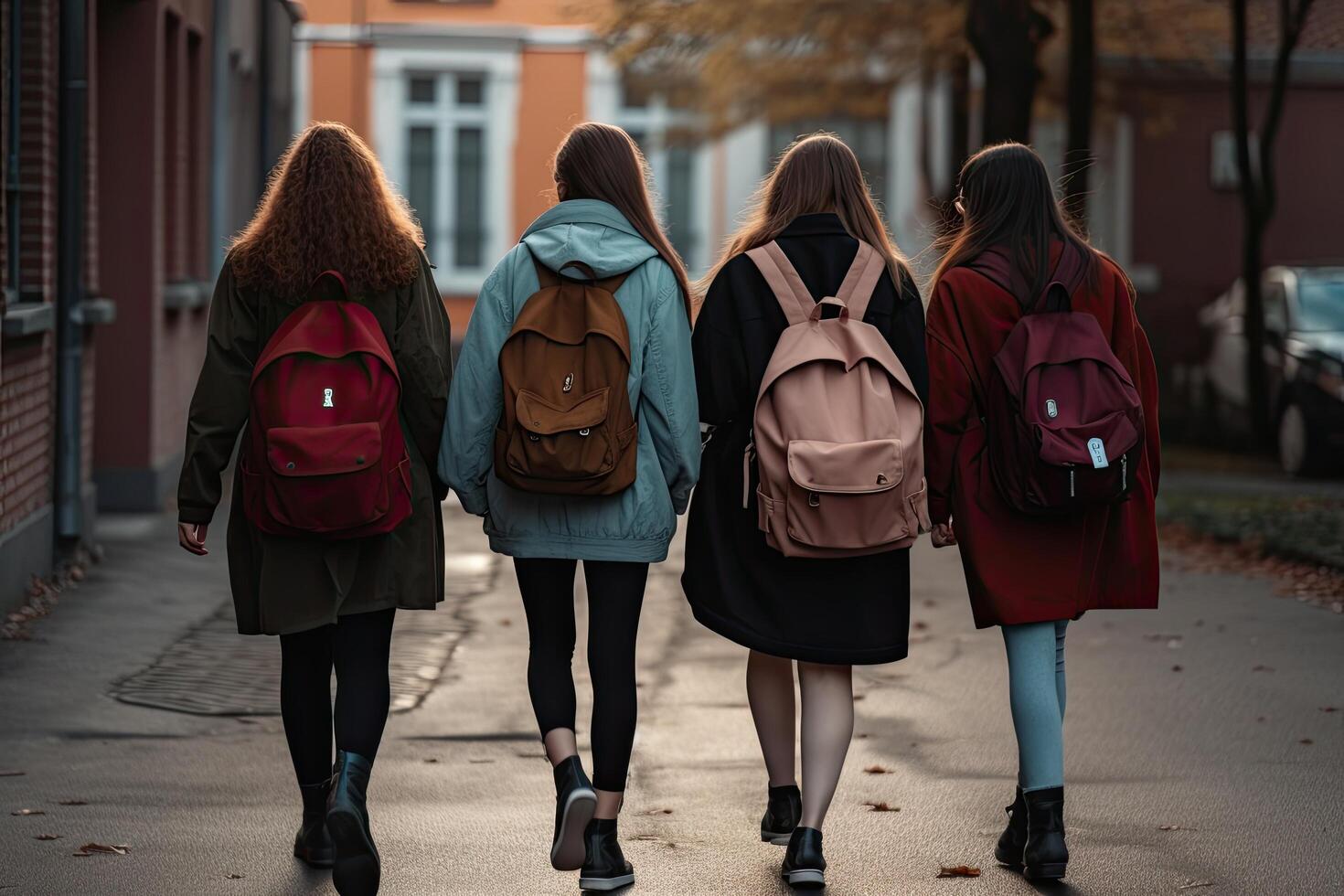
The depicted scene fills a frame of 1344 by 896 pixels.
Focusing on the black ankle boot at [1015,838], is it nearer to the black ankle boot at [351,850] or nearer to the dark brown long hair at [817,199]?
the dark brown long hair at [817,199]

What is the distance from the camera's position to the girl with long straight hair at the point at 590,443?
4980 mm

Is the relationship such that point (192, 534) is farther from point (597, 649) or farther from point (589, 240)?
point (589, 240)

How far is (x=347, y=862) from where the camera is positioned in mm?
4668

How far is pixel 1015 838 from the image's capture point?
17.5 ft

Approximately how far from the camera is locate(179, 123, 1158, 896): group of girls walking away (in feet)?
16.1

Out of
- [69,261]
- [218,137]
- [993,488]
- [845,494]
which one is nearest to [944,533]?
[993,488]

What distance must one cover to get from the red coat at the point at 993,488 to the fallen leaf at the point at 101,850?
7.36ft

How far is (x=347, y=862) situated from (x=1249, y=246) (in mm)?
17651

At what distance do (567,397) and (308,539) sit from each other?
0.70 meters

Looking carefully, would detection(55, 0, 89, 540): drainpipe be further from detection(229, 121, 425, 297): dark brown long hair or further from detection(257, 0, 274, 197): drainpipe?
detection(257, 0, 274, 197): drainpipe

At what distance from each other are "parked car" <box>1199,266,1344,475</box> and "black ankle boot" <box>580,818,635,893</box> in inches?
533

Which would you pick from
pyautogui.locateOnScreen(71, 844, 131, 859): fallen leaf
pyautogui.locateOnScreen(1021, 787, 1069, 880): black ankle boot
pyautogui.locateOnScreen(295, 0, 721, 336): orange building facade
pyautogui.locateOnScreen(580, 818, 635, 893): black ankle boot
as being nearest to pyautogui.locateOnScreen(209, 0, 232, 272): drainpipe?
pyautogui.locateOnScreen(71, 844, 131, 859): fallen leaf

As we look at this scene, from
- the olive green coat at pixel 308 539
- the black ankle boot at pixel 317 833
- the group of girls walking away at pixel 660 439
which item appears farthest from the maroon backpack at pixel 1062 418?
the black ankle boot at pixel 317 833

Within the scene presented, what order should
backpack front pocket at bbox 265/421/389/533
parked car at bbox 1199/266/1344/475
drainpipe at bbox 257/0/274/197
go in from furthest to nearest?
drainpipe at bbox 257/0/274/197 < parked car at bbox 1199/266/1344/475 < backpack front pocket at bbox 265/421/389/533
